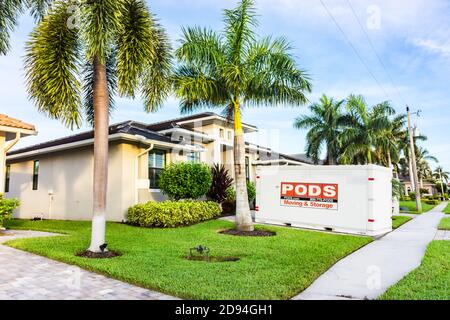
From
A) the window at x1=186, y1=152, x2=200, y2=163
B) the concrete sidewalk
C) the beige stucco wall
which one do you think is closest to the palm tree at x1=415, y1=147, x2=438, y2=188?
the window at x1=186, y1=152, x2=200, y2=163

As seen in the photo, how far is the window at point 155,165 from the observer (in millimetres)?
14633

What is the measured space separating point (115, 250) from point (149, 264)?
186 cm

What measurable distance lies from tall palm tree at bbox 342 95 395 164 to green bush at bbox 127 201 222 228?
594 inches

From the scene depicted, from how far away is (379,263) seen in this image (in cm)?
699

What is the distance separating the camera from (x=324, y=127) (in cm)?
2522

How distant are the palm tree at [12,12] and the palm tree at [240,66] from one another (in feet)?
14.0

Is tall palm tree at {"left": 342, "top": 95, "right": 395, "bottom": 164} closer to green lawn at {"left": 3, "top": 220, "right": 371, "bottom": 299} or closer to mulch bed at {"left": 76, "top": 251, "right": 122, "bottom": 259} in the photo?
green lawn at {"left": 3, "top": 220, "right": 371, "bottom": 299}

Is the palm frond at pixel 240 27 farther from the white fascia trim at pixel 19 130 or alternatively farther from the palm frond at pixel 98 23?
the white fascia trim at pixel 19 130

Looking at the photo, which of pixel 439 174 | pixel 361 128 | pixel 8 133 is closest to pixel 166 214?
pixel 8 133

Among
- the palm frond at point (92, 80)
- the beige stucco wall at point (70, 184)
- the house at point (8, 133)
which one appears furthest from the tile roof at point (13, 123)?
the beige stucco wall at point (70, 184)

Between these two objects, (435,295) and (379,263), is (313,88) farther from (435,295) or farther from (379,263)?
(435,295)

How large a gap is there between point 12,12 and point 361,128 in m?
22.3

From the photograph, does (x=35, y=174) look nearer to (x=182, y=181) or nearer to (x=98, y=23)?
(x=182, y=181)
